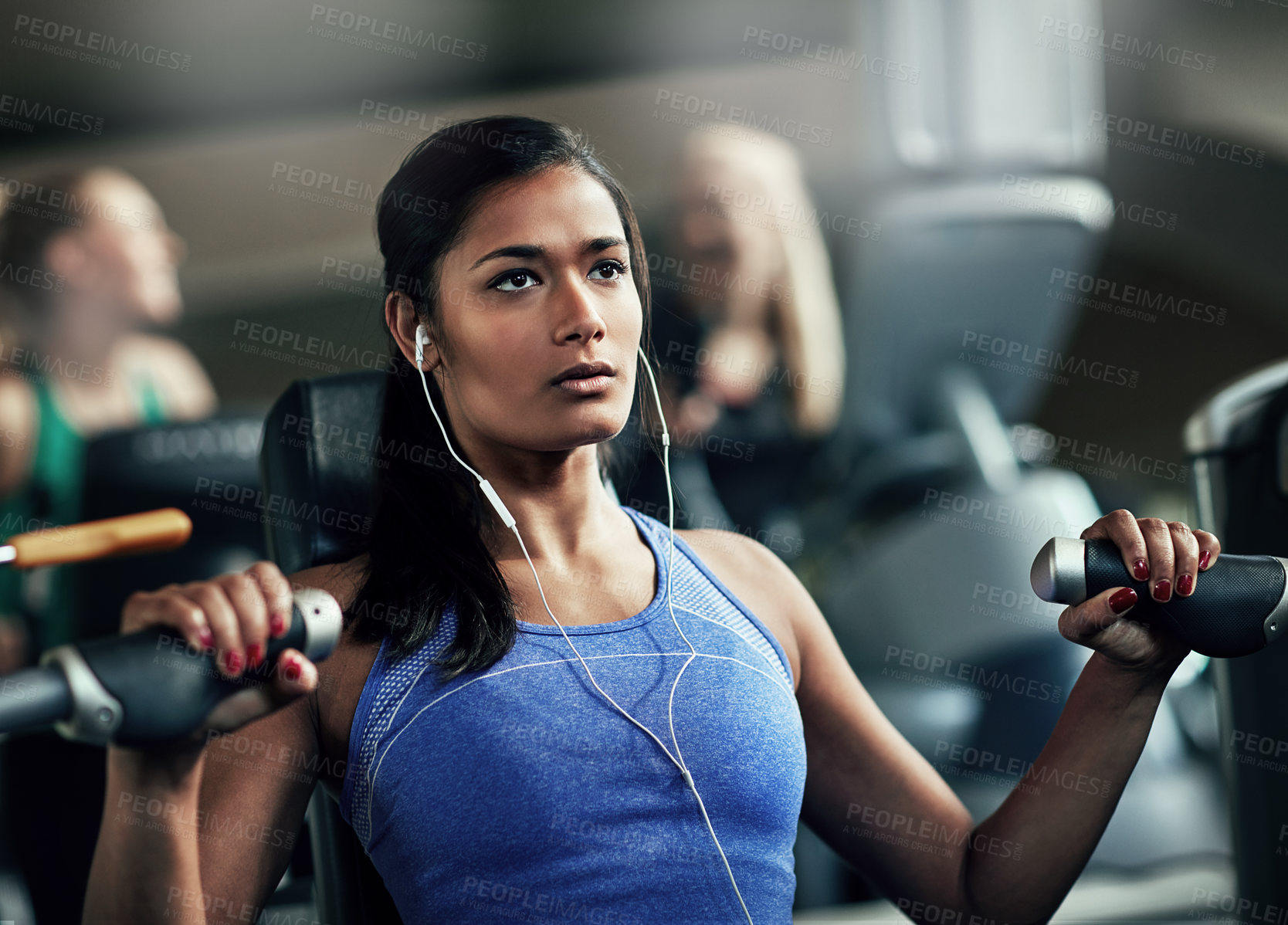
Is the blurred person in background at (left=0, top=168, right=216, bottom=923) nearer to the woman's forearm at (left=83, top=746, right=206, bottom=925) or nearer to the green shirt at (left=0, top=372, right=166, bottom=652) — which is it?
the green shirt at (left=0, top=372, right=166, bottom=652)

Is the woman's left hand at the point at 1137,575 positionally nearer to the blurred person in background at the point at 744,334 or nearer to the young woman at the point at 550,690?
the young woman at the point at 550,690

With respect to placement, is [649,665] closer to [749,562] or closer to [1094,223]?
[749,562]

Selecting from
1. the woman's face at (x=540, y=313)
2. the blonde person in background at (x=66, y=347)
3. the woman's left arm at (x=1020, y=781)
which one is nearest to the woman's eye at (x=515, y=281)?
the woman's face at (x=540, y=313)

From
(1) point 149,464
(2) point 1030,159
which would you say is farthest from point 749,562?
(2) point 1030,159

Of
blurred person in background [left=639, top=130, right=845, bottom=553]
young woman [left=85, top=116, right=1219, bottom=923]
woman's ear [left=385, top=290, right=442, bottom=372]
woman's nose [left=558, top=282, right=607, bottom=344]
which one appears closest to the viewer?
young woman [left=85, top=116, right=1219, bottom=923]

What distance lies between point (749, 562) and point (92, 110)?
5152 millimetres

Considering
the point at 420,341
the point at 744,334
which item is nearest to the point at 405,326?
the point at 420,341

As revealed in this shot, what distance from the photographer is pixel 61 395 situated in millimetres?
2191

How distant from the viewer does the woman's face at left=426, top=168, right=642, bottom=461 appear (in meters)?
1.12

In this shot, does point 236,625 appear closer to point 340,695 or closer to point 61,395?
point 340,695

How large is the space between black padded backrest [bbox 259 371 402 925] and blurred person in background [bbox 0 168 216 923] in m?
0.68

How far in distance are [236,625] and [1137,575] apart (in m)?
0.76

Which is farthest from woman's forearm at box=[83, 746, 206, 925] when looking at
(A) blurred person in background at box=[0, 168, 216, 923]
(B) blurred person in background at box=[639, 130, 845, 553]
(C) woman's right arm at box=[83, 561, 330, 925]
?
(B) blurred person in background at box=[639, 130, 845, 553]

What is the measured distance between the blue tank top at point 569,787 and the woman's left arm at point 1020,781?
6.5 inches
